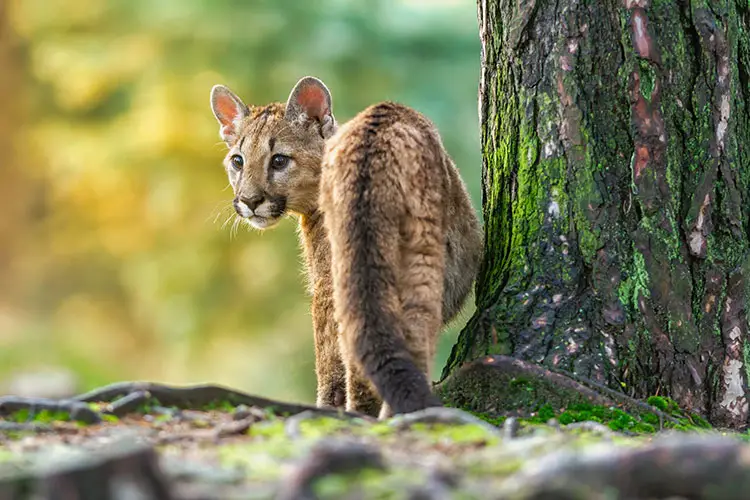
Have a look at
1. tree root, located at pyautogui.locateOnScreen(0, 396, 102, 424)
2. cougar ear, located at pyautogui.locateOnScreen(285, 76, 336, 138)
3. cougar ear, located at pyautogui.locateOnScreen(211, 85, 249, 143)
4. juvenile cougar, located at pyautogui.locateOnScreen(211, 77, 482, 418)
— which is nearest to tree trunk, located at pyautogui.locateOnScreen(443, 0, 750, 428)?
juvenile cougar, located at pyautogui.locateOnScreen(211, 77, 482, 418)

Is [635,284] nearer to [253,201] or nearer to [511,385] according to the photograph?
[511,385]

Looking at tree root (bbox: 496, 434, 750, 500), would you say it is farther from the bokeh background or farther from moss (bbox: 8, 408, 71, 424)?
the bokeh background

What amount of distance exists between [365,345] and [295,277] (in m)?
9.98

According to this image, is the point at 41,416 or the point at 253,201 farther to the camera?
the point at 253,201

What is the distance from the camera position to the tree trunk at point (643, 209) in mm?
5422

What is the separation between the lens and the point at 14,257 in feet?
73.6

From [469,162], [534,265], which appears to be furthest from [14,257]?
[534,265]

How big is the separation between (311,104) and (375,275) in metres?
2.26

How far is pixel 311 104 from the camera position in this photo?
697 centimetres

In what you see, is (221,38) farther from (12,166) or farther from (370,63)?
(12,166)

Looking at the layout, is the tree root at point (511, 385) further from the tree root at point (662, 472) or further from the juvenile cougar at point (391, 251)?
the tree root at point (662, 472)

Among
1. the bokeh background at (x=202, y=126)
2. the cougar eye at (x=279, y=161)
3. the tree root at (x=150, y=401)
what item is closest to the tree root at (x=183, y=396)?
the tree root at (x=150, y=401)

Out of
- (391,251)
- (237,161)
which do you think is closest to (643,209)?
(391,251)

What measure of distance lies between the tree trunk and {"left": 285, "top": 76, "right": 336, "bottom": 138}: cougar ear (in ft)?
5.65
